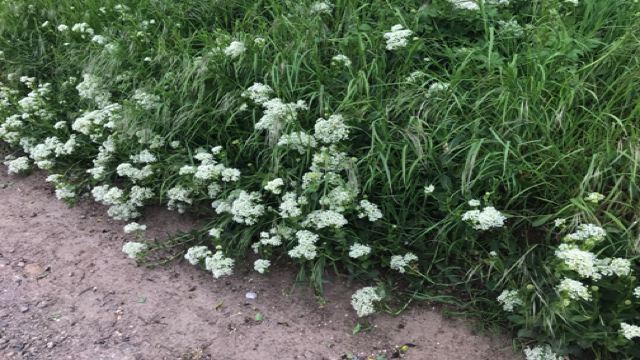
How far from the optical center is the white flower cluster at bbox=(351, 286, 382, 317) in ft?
7.21

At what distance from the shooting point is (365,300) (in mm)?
2219

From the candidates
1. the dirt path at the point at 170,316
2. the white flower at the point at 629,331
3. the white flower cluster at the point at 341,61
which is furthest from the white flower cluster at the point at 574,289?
the white flower cluster at the point at 341,61

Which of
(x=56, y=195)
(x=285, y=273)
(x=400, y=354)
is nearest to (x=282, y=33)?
(x=285, y=273)

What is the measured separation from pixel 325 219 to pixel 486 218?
0.76m

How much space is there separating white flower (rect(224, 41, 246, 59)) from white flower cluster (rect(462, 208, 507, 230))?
175 cm

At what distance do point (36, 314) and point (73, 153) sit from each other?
4.33 feet

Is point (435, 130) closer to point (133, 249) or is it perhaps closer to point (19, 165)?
point (133, 249)

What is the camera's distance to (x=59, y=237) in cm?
286

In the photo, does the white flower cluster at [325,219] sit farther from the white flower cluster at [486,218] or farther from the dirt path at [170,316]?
the white flower cluster at [486,218]

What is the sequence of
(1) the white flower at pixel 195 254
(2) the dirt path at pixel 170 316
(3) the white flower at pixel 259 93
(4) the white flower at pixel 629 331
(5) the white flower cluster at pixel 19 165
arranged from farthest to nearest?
(5) the white flower cluster at pixel 19 165, (3) the white flower at pixel 259 93, (1) the white flower at pixel 195 254, (2) the dirt path at pixel 170 316, (4) the white flower at pixel 629 331

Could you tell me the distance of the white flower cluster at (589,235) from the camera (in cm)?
188

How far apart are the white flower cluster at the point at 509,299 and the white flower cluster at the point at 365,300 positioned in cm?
59

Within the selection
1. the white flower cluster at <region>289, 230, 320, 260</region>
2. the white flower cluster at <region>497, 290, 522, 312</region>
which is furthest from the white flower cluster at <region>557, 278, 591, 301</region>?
the white flower cluster at <region>289, 230, 320, 260</region>

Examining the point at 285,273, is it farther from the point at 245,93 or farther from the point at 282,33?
the point at 282,33
